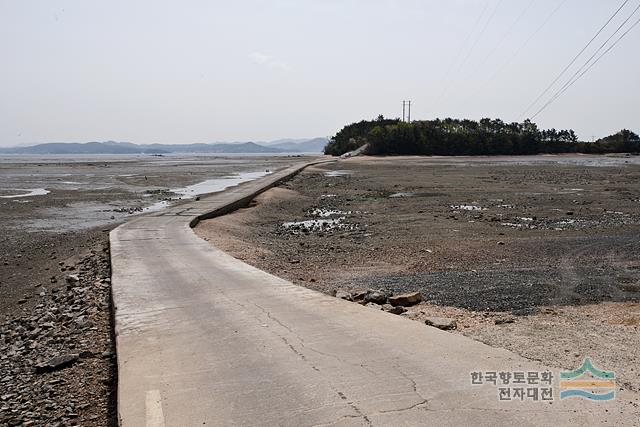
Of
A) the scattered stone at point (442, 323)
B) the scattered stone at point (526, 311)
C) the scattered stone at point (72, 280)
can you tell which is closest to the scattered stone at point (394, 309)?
the scattered stone at point (442, 323)

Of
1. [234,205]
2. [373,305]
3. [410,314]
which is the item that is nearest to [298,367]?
[410,314]

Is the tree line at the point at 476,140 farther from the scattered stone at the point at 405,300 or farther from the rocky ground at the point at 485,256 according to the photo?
the scattered stone at the point at 405,300

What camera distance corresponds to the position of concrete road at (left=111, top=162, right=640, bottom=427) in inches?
164

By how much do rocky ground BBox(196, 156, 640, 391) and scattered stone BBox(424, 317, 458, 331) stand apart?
13mm

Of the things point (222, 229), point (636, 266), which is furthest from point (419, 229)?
point (636, 266)

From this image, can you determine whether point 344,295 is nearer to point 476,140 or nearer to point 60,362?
point 60,362

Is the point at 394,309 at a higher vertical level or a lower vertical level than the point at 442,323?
lower

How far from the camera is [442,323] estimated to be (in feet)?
22.1

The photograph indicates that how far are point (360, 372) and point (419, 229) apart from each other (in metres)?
12.6

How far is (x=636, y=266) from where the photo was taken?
11180 millimetres

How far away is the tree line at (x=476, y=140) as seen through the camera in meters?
88.8

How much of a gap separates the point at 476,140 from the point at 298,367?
8997 centimetres

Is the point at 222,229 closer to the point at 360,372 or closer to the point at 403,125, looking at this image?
the point at 360,372

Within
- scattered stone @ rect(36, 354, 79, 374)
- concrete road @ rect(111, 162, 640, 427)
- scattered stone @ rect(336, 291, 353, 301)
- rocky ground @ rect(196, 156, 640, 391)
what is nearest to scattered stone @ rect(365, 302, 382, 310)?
rocky ground @ rect(196, 156, 640, 391)
